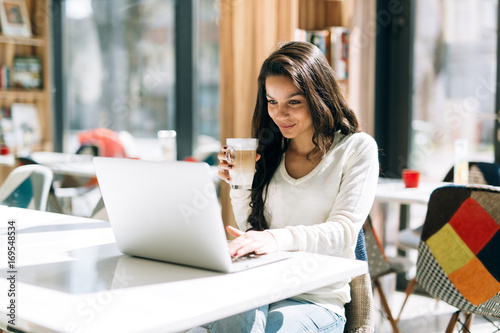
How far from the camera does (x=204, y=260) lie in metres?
1.28

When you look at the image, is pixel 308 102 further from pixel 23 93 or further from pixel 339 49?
pixel 23 93

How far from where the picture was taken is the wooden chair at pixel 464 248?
2078 mm

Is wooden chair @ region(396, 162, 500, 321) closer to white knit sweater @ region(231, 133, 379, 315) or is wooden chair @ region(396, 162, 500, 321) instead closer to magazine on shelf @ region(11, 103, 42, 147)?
white knit sweater @ region(231, 133, 379, 315)

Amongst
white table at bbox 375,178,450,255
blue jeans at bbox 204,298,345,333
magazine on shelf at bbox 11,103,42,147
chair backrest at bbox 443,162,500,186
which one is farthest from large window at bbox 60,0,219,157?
blue jeans at bbox 204,298,345,333

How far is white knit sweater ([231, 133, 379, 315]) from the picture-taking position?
1.56 meters

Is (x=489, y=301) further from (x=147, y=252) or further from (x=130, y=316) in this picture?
(x=130, y=316)

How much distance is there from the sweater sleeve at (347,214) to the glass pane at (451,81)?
2167 mm

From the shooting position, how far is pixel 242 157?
1615 millimetres

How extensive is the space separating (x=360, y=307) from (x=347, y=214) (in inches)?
10.4

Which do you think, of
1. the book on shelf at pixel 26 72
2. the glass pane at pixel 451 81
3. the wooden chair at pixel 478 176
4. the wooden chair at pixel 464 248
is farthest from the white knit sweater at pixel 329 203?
the book on shelf at pixel 26 72

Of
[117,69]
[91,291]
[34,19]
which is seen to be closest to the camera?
[91,291]

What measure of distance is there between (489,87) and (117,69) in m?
3.21

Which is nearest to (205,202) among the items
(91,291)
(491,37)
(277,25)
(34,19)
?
(91,291)

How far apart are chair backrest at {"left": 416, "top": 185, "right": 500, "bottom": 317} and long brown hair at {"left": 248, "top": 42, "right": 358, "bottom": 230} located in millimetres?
551
